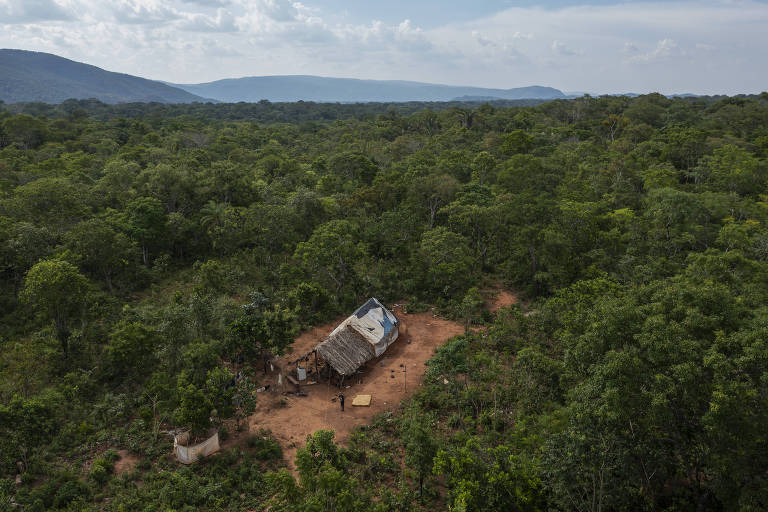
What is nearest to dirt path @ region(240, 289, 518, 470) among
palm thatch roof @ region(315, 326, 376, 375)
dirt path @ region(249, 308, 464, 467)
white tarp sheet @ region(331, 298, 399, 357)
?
dirt path @ region(249, 308, 464, 467)

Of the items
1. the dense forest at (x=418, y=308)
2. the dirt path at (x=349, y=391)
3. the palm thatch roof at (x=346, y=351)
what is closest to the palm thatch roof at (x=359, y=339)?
the palm thatch roof at (x=346, y=351)

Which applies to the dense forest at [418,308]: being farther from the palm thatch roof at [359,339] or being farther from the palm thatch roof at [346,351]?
the palm thatch roof at [359,339]

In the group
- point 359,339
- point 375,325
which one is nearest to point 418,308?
point 375,325

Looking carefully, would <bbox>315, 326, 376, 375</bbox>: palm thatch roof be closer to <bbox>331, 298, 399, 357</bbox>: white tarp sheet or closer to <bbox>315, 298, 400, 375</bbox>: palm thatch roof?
<bbox>315, 298, 400, 375</bbox>: palm thatch roof

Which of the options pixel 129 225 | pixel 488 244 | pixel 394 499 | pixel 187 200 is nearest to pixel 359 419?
pixel 394 499

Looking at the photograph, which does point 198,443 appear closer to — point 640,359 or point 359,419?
point 359,419
